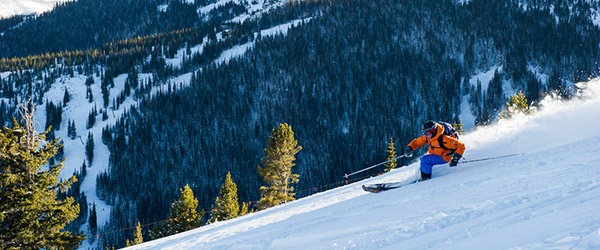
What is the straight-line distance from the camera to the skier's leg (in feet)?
37.0

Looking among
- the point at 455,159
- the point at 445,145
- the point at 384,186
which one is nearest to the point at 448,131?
the point at 445,145

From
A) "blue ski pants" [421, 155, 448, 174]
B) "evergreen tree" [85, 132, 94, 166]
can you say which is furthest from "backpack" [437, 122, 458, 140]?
"evergreen tree" [85, 132, 94, 166]

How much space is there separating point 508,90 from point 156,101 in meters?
143

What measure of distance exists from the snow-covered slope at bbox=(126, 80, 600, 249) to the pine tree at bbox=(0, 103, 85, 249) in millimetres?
7812

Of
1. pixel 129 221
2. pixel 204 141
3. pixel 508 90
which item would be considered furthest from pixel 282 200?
pixel 508 90

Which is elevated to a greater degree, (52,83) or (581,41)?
(52,83)

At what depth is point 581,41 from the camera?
13625 centimetres

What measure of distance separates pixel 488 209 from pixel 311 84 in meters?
149

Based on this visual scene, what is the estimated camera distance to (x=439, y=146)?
11.2 meters

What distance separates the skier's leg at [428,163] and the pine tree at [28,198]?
13.3 metres

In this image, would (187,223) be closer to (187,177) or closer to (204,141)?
(187,177)

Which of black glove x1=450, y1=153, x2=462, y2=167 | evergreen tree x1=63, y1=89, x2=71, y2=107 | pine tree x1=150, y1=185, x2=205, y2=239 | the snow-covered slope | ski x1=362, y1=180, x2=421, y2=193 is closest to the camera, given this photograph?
the snow-covered slope

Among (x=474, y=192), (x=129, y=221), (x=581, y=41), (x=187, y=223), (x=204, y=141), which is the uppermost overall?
(x=474, y=192)

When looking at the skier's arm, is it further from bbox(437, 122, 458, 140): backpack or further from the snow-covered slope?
the snow-covered slope
